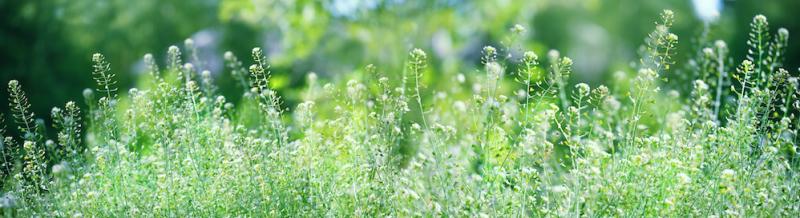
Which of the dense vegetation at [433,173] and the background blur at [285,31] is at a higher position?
the background blur at [285,31]

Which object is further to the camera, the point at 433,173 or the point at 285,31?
the point at 285,31

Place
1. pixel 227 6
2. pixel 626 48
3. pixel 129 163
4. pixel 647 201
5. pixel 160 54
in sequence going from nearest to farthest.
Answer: pixel 647 201
pixel 129 163
pixel 227 6
pixel 160 54
pixel 626 48

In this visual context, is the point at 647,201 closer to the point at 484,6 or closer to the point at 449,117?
the point at 449,117

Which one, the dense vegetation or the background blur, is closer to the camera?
the dense vegetation

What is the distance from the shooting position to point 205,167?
152 inches

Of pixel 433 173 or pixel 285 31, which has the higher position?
pixel 285 31

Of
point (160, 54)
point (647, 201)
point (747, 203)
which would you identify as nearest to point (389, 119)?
point (647, 201)

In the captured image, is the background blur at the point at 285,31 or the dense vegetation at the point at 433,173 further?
the background blur at the point at 285,31

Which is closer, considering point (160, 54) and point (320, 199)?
point (320, 199)

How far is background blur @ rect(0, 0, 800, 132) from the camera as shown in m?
11.6

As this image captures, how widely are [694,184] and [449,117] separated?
1.95 m

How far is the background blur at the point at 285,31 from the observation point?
1155cm

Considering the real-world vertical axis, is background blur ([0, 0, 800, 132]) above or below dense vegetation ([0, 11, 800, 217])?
above

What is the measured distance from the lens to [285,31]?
12.3 metres
